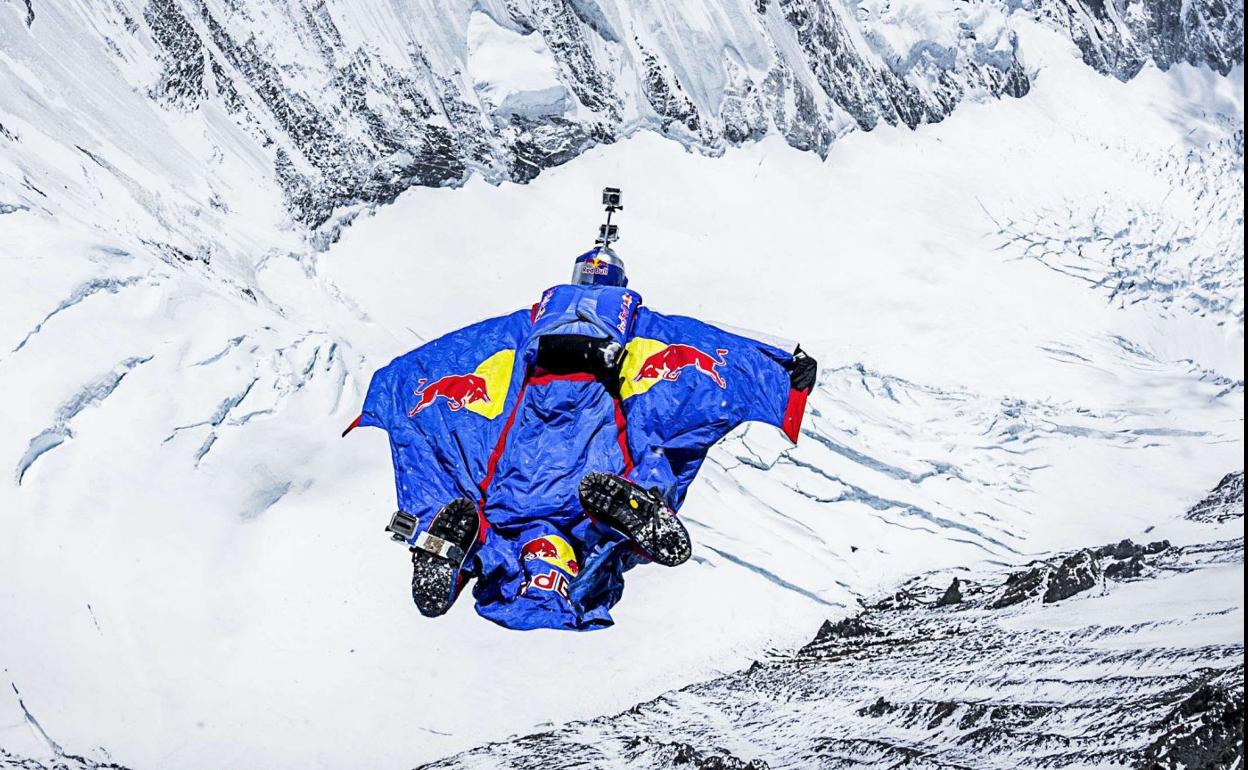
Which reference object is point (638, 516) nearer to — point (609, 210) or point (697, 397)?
point (697, 397)

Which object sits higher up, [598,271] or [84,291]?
[84,291]

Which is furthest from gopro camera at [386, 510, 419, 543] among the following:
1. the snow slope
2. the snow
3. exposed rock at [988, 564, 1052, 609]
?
the snow

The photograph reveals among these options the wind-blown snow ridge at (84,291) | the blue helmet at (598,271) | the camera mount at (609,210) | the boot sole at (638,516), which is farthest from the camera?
the camera mount at (609,210)

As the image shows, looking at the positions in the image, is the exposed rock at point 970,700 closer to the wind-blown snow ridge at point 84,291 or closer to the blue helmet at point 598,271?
the blue helmet at point 598,271

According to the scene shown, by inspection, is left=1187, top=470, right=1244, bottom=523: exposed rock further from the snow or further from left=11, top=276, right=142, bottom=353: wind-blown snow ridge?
left=11, top=276, right=142, bottom=353: wind-blown snow ridge

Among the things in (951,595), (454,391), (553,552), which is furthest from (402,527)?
(951,595)

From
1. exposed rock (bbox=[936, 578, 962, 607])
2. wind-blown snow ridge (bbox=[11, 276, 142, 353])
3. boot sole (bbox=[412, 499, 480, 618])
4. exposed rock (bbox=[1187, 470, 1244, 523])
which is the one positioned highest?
wind-blown snow ridge (bbox=[11, 276, 142, 353])

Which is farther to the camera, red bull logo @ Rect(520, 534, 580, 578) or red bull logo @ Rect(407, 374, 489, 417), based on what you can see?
red bull logo @ Rect(407, 374, 489, 417)

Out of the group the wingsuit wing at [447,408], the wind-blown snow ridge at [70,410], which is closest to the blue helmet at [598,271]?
the wingsuit wing at [447,408]
